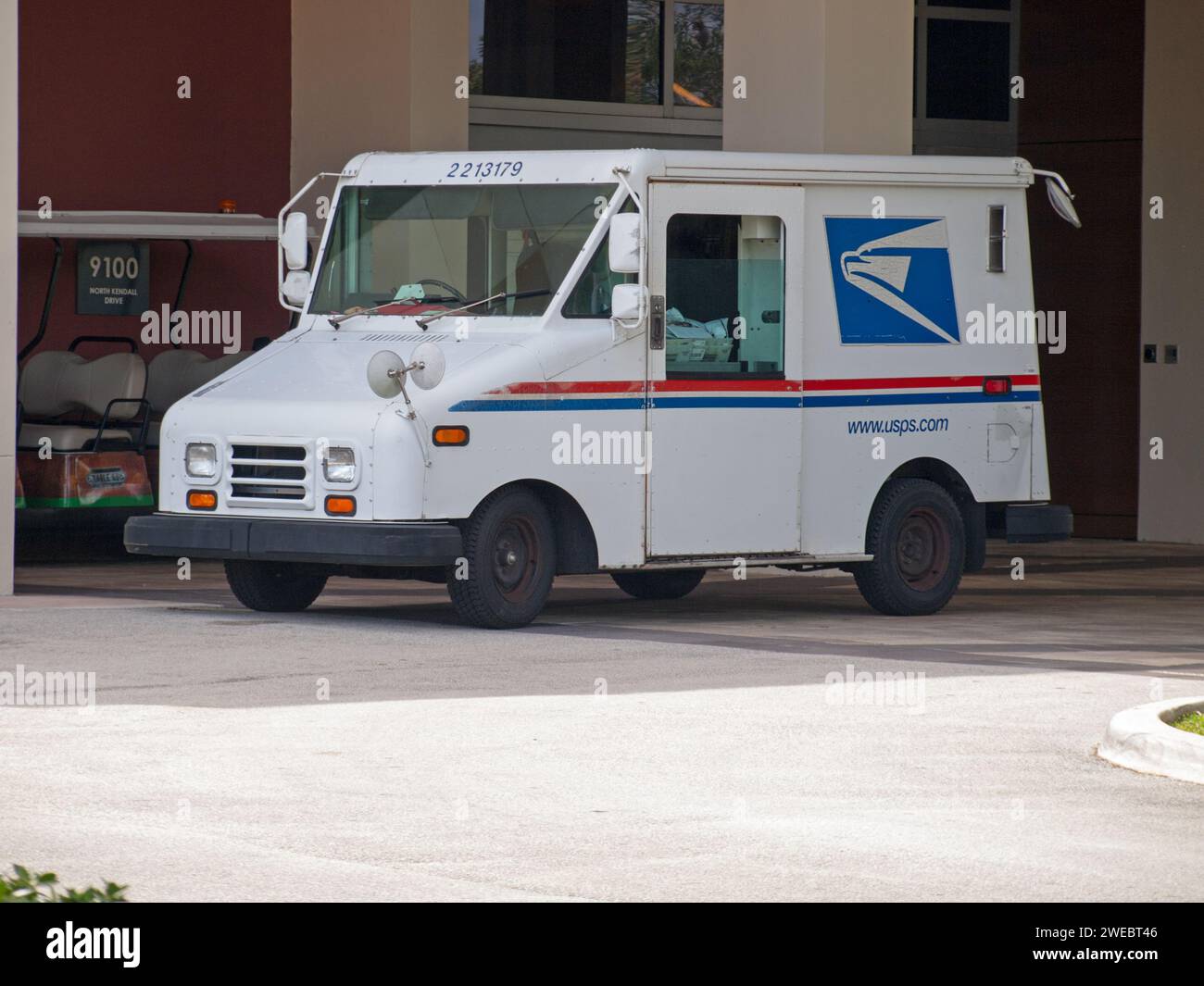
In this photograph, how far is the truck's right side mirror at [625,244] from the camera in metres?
12.5

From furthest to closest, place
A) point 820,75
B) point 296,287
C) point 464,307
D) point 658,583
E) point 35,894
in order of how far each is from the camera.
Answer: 1. point 820,75
2. point 658,583
3. point 296,287
4. point 464,307
5. point 35,894

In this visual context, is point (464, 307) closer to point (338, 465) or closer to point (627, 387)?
point (627, 387)

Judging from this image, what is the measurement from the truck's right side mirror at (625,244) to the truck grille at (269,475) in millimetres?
1872

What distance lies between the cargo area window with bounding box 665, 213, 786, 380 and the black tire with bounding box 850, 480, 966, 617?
111cm

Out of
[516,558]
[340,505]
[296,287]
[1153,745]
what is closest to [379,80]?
[296,287]

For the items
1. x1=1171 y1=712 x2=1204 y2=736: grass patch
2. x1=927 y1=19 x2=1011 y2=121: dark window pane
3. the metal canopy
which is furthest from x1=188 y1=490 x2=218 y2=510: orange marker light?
x1=927 y1=19 x2=1011 y2=121: dark window pane

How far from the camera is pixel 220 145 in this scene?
19703 mm

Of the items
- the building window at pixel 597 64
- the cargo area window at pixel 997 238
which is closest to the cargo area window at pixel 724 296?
the cargo area window at pixel 997 238

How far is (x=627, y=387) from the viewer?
41.8ft

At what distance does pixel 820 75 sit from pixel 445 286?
13.1 feet

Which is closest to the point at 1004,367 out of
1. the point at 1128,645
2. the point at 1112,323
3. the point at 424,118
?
the point at 1128,645

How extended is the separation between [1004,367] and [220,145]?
797cm

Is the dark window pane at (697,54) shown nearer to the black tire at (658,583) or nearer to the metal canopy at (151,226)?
A: the metal canopy at (151,226)

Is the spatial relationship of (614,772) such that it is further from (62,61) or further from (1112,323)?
(1112,323)
